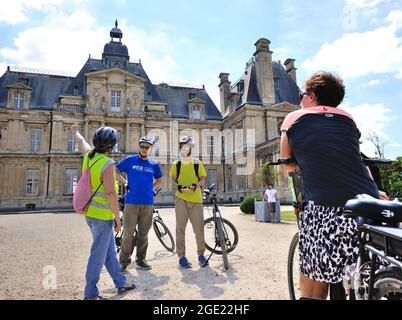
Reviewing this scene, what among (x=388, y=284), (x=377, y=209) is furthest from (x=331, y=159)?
(x=388, y=284)

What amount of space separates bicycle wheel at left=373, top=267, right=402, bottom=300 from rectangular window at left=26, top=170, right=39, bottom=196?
3322cm

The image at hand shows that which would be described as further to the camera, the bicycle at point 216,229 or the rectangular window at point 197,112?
the rectangular window at point 197,112

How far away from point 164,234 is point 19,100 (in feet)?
104

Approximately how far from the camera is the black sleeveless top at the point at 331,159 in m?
1.76

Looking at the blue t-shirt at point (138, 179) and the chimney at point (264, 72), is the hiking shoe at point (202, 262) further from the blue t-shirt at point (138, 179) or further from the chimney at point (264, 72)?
the chimney at point (264, 72)

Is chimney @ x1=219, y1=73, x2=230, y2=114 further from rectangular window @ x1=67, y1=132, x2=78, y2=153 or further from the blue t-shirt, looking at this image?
the blue t-shirt

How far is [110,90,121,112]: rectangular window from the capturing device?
31.9 meters

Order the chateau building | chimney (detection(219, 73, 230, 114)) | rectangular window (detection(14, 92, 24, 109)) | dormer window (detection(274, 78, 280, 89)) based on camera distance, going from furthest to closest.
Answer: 1. chimney (detection(219, 73, 230, 114))
2. dormer window (detection(274, 78, 280, 89))
3. rectangular window (detection(14, 92, 24, 109))
4. the chateau building

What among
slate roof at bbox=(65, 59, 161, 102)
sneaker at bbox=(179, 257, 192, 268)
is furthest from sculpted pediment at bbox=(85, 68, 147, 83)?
sneaker at bbox=(179, 257, 192, 268)

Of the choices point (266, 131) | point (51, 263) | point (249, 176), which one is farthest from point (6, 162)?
point (51, 263)

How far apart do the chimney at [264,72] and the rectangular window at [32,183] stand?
994 inches

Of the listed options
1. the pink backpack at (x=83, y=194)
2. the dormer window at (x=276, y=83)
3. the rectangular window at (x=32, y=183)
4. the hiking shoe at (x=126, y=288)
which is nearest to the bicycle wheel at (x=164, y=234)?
the hiking shoe at (x=126, y=288)

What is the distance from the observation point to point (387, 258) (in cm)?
132
